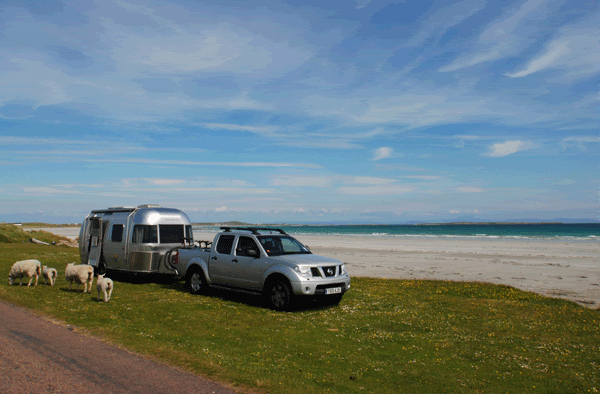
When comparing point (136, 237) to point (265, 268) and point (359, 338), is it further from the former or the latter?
point (359, 338)

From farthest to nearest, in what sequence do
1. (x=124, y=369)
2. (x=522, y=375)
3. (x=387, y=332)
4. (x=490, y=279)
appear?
(x=490, y=279)
(x=387, y=332)
(x=522, y=375)
(x=124, y=369)

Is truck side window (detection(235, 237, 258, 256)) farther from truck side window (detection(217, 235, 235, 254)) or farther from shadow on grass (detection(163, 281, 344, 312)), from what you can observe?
shadow on grass (detection(163, 281, 344, 312))

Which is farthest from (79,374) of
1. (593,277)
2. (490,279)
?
(593,277)

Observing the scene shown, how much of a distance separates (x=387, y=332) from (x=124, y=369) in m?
5.64

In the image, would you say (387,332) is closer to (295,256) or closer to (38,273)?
(295,256)

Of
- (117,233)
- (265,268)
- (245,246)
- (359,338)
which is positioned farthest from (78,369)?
(117,233)

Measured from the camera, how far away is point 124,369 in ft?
20.8

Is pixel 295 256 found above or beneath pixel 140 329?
above

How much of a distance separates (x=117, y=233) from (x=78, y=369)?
39.2 ft

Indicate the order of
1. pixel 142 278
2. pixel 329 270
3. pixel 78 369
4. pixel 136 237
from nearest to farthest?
pixel 78 369 < pixel 329 270 < pixel 136 237 < pixel 142 278

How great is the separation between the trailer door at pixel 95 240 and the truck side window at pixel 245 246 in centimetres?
819

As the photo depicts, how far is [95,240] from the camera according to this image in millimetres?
18500

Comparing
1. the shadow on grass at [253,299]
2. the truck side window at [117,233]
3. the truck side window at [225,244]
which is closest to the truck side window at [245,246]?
the truck side window at [225,244]

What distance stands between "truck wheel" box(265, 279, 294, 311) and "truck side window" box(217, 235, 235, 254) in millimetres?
2283
